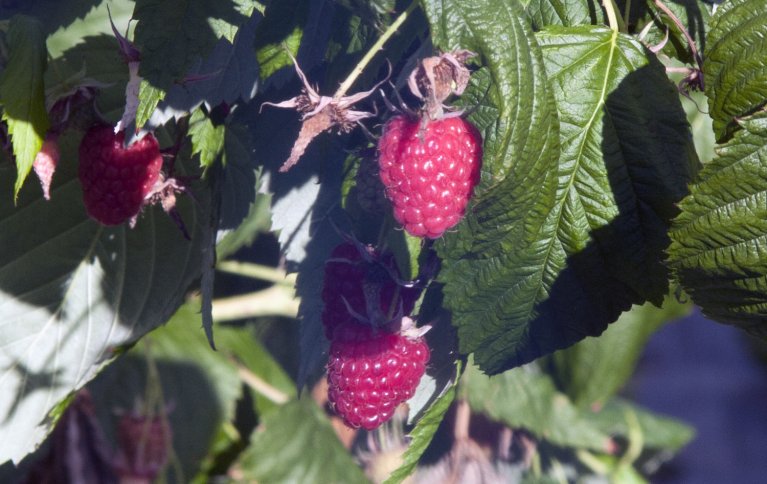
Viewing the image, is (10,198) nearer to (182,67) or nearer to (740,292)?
(182,67)

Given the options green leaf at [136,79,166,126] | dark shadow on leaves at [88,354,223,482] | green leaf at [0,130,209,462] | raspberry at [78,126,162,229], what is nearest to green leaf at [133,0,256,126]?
A: green leaf at [136,79,166,126]

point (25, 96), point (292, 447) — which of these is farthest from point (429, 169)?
point (292, 447)

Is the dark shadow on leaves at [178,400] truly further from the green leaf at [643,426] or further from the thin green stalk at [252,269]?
the green leaf at [643,426]

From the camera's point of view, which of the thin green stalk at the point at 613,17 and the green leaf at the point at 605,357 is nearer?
the thin green stalk at the point at 613,17

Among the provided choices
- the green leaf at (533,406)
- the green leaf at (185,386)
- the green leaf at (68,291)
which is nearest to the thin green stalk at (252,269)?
the green leaf at (185,386)

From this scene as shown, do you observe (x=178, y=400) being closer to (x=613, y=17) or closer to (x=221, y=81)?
(x=221, y=81)

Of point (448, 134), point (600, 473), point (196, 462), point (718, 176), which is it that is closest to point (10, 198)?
point (448, 134)

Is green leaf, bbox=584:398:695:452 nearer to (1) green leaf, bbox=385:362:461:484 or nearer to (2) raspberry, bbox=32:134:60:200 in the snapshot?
(1) green leaf, bbox=385:362:461:484
